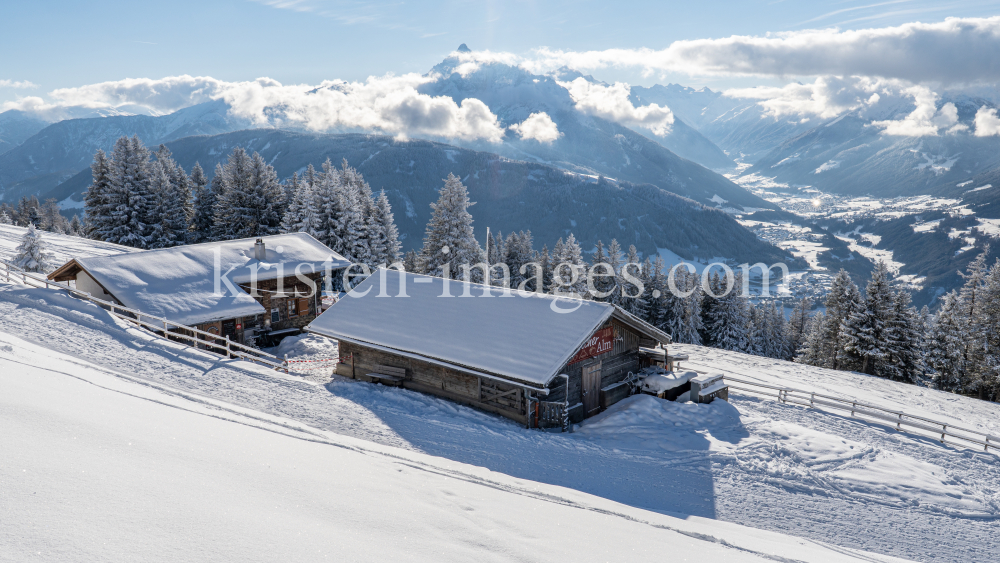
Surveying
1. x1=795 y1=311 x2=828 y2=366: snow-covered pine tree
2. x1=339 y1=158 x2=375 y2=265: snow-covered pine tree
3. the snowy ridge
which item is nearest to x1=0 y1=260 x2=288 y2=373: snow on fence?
the snowy ridge

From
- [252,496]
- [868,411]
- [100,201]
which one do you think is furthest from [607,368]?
[100,201]

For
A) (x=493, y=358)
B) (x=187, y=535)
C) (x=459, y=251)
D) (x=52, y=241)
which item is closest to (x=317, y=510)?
(x=187, y=535)

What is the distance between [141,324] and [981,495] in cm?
2973

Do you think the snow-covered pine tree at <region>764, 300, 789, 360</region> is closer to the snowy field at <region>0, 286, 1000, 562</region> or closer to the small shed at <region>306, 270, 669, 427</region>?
the snowy field at <region>0, 286, 1000, 562</region>

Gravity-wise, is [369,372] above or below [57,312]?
below

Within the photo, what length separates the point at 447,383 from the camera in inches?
803

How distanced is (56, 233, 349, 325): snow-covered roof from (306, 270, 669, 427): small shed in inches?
270

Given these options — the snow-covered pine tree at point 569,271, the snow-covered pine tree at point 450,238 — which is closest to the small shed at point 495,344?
the snow-covered pine tree at point 450,238

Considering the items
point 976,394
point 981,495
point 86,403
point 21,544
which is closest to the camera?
point 21,544

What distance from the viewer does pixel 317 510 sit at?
7.02 metres

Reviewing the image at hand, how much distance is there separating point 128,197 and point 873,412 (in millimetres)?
58431

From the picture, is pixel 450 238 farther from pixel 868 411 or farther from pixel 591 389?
pixel 868 411

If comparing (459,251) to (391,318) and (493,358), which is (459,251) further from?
(493,358)

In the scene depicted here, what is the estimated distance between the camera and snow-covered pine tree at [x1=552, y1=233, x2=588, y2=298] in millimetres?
53094
